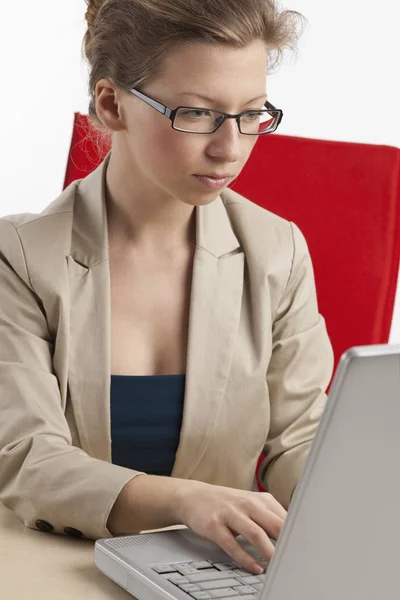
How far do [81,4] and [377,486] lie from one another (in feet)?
12.0

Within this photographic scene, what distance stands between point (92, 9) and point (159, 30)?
0.59 feet

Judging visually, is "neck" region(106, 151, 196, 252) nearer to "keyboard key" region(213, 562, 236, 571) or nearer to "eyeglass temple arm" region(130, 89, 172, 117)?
"eyeglass temple arm" region(130, 89, 172, 117)

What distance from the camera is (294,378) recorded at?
1631mm

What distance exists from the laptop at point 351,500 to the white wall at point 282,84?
10.6ft

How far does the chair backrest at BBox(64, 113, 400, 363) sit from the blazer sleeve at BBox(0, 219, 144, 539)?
1.57 feet

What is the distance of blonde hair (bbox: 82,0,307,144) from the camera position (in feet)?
4.78

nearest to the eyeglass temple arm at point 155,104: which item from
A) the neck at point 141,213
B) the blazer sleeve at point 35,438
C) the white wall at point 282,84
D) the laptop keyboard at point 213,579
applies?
the neck at point 141,213

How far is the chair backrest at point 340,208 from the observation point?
1.88 metres

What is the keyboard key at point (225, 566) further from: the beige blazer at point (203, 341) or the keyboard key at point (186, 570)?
the beige blazer at point (203, 341)

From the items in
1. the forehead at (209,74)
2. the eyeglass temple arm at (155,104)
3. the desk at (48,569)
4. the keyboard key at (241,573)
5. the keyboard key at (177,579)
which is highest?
the forehead at (209,74)

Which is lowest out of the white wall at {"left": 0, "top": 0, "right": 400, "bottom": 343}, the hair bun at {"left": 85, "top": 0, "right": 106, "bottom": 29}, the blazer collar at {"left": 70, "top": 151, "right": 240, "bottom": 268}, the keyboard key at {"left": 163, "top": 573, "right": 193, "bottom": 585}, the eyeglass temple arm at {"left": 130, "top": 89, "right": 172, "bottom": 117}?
the keyboard key at {"left": 163, "top": 573, "right": 193, "bottom": 585}

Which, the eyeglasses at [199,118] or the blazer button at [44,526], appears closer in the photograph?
the blazer button at [44,526]

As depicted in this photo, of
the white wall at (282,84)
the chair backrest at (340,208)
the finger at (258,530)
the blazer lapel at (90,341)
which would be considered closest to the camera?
the finger at (258,530)

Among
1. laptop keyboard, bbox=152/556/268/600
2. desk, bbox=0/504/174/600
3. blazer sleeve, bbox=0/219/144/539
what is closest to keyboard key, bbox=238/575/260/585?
laptop keyboard, bbox=152/556/268/600
